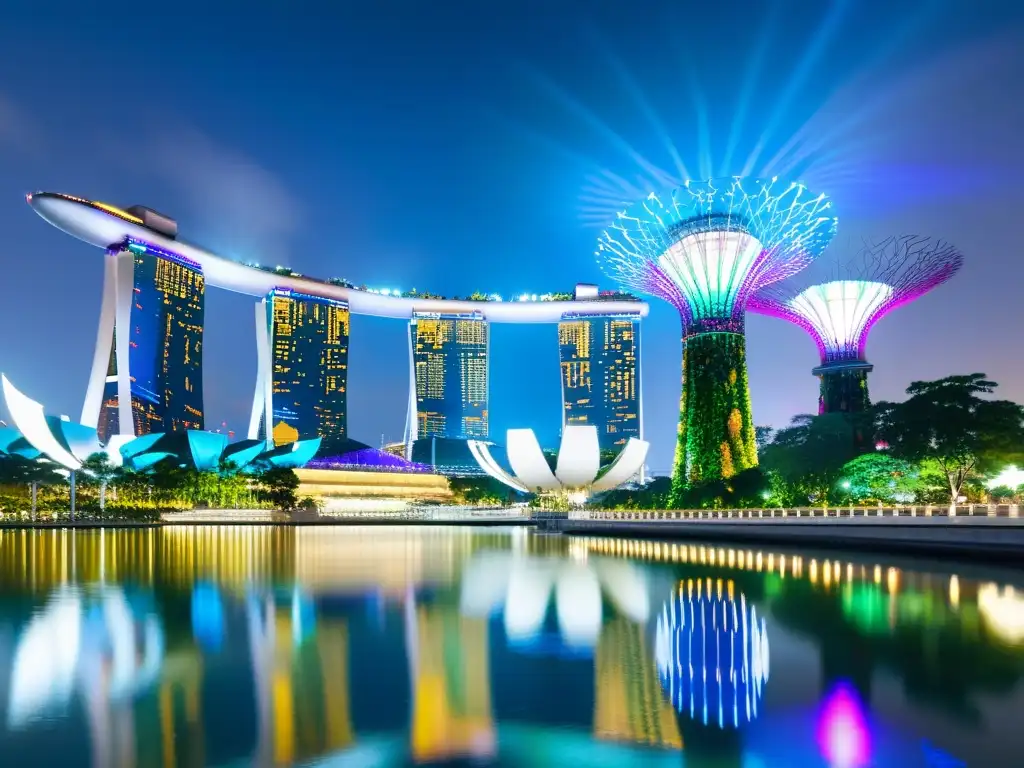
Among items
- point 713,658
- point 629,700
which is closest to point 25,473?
point 713,658

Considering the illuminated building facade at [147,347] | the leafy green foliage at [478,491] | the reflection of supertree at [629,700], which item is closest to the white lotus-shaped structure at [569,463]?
the leafy green foliage at [478,491]

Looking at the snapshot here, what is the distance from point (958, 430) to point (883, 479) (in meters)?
5.21

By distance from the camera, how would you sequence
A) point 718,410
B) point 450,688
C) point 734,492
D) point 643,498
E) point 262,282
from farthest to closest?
point 262,282, point 643,498, point 718,410, point 734,492, point 450,688

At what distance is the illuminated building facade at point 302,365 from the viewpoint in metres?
123

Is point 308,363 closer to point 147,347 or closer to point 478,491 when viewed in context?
point 147,347

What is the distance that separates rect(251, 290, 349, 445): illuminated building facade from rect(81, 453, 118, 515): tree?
5226cm

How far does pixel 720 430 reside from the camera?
1838 inches

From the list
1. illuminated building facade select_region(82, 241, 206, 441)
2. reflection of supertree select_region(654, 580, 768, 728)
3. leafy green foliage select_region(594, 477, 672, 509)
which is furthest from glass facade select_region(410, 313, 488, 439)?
reflection of supertree select_region(654, 580, 768, 728)

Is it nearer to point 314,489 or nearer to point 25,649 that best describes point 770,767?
point 25,649

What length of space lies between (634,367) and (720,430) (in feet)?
A: 354

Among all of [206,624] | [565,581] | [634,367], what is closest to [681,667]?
[206,624]

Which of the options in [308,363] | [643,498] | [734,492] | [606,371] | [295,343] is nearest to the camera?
[734,492]

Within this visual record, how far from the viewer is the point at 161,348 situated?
98875mm

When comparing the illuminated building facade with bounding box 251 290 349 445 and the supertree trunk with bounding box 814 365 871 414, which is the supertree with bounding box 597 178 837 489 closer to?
the supertree trunk with bounding box 814 365 871 414
